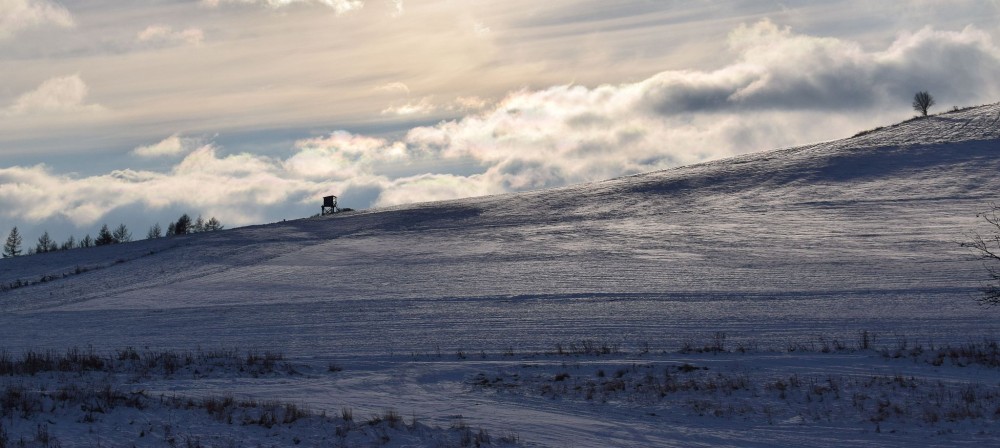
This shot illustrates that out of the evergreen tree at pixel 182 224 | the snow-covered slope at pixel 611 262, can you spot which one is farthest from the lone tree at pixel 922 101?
the evergreen tree at pixel 182 224

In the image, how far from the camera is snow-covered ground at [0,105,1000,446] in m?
12.8

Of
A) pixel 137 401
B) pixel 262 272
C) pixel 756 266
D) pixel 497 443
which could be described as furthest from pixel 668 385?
pixel 262 272

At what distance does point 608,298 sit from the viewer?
26.1 metres

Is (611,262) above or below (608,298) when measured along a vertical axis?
above

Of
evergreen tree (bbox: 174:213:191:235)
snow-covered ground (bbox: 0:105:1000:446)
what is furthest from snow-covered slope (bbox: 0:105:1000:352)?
evergreen tree (bbox: 174:213:191:235)

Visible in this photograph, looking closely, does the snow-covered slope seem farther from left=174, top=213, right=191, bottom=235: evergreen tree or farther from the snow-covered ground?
left=174, top=213, right=191, bottom=235: evergreen tree

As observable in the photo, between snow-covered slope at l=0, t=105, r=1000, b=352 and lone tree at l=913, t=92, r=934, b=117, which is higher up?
lone tree at l=913, t=92, r=934, b=117

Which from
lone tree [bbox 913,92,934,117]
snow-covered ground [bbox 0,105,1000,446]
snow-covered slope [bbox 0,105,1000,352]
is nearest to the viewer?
snow-covered ground [bbox 0,105,1000,446]

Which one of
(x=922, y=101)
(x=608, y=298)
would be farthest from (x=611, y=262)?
(x=922, y=101)

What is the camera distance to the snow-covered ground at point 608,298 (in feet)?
41.9

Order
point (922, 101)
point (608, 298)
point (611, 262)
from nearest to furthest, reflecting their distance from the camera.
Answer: point (608, 298)
point (611, 262)
point (922, 101)

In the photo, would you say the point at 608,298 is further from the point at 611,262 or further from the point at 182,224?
the point at 182,224

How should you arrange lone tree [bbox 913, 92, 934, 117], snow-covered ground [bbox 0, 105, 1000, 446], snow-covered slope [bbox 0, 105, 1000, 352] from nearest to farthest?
1. snow-covered ground [bbox 0, 105, 1000, 446]
2. snow-covered slope [bbox 0, 105, 1000, 352]
3. lone tree [bbox 913, 92, 934, 117]

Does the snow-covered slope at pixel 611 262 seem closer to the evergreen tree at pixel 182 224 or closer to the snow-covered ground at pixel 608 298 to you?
the snow-covered ground at pixel 608 298
